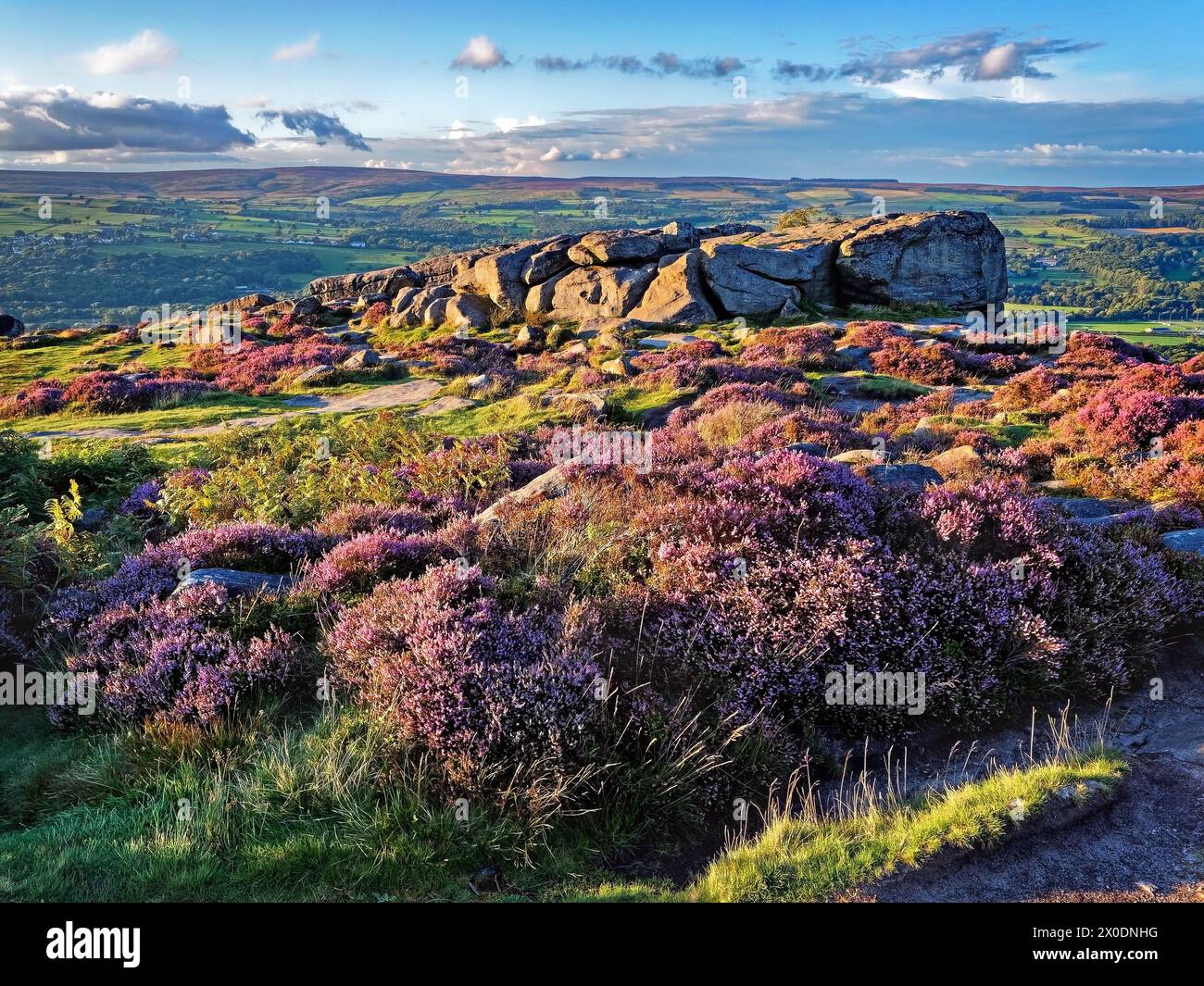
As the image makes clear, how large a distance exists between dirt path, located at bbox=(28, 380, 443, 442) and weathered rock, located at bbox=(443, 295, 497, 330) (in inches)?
449

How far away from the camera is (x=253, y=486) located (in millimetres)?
10711

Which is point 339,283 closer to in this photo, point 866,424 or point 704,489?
point 866,424

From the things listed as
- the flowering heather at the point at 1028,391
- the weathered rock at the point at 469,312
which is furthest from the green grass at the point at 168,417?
the flowering heather at the point at 1028,391

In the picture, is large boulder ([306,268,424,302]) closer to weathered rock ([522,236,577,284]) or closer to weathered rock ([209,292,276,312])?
weathered rock ([209,292,276,312])

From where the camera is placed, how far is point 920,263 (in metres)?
33.5

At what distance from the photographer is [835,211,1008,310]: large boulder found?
3319cm

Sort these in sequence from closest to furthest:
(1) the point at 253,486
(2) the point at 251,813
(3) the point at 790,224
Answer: (2) the point at 251,813 < (1) the point at 253,486 < (3) the point at 790,224

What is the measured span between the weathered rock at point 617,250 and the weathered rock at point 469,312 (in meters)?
5.39

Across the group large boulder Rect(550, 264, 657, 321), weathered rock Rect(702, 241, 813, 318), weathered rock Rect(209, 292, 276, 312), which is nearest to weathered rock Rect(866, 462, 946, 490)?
weathered rock Rect(702, 241, 813, 318)

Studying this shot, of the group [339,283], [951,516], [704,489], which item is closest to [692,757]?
[704,489]

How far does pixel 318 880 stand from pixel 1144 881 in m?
4.87

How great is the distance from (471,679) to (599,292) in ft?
101

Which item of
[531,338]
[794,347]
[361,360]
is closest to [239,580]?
[794,347]

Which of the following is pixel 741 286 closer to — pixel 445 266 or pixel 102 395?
pixel 445 266
